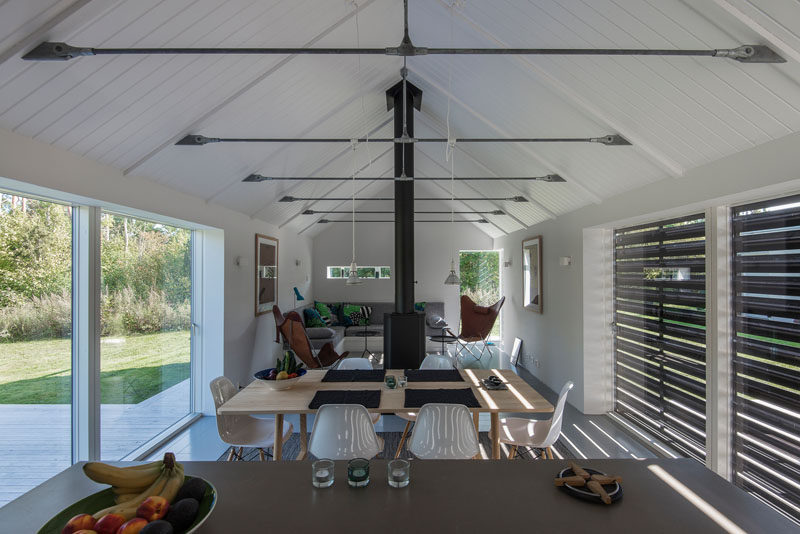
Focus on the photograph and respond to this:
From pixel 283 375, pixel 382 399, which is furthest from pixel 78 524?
pixel 283 375

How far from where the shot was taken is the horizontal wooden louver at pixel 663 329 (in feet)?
11.3

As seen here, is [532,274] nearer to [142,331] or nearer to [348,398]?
[348,398]

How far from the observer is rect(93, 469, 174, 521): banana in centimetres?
99

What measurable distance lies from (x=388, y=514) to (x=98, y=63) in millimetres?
2763

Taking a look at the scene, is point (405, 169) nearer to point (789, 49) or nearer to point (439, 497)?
point (789, 49)

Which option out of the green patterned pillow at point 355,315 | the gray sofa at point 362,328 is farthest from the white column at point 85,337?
the green patterned pillow at point 355,315

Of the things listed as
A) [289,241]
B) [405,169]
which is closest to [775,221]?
[405,169]

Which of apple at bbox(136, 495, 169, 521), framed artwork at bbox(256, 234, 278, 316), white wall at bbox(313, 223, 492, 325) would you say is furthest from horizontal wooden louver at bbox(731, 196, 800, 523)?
white wall at bbox(313, 223, 492, 325)

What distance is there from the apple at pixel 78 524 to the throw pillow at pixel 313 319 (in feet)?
23.4

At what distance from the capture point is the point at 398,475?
1.24 metres

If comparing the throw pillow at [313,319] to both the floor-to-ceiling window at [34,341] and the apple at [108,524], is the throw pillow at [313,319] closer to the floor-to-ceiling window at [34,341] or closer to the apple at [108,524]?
the floor-to-ceiling window at [34,341]

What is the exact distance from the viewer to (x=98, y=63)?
7.48 feet

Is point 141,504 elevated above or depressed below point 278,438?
above

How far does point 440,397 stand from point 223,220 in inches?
138
